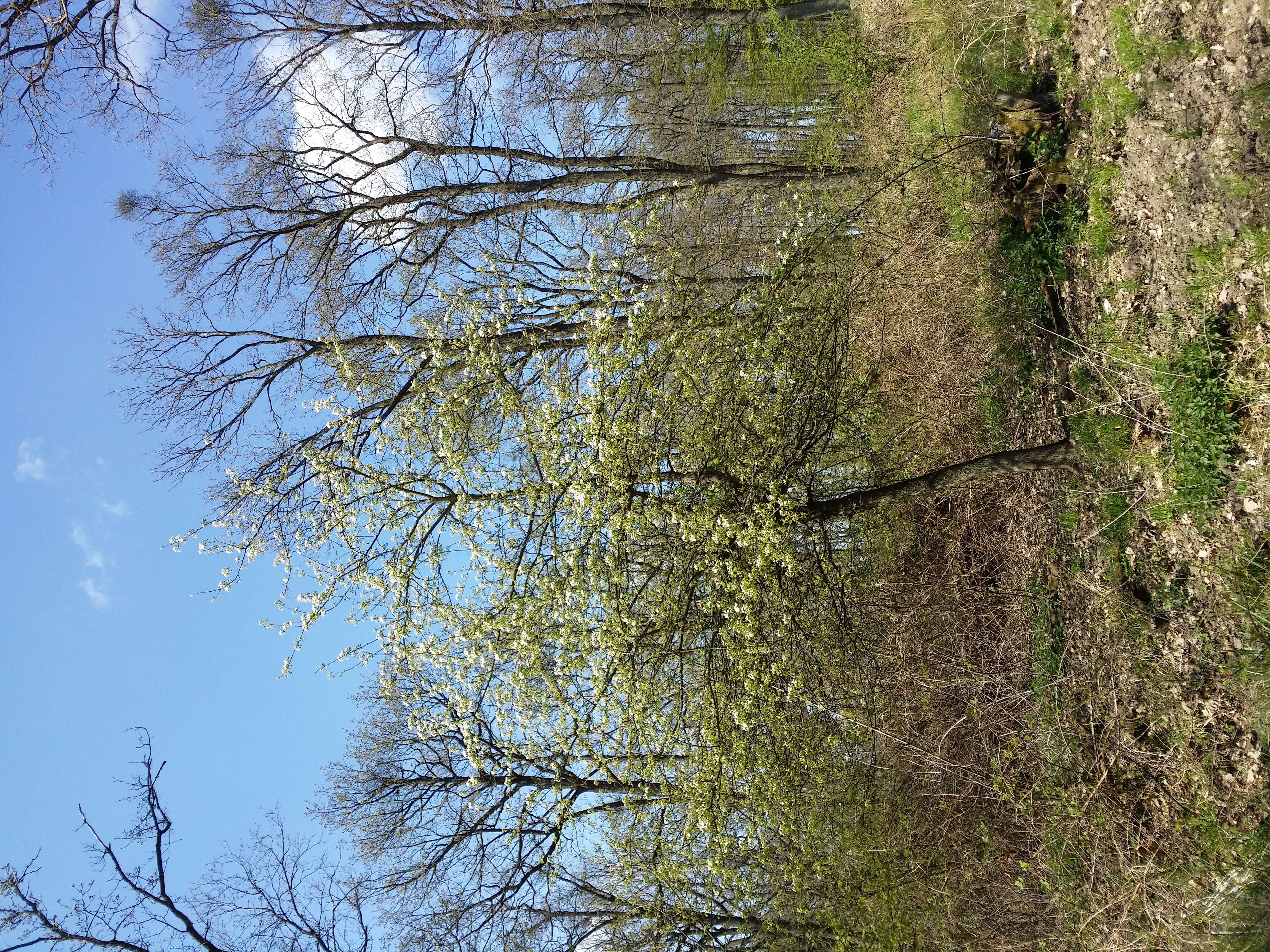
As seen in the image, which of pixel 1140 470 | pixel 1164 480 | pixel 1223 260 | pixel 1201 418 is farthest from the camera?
pixel 1140 470

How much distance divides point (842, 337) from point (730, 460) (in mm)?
3026

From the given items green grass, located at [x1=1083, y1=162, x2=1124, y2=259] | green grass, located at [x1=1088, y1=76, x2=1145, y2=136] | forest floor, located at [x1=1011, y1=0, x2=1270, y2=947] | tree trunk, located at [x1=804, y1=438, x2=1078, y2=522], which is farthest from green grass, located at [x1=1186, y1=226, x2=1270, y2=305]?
tree trunk, located at [x1=804, y1=438, x2=1078, y2=522]

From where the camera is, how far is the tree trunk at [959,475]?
7.03 metres

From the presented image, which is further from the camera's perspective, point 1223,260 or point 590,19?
point 590,19

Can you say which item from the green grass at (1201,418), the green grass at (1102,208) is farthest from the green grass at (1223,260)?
the green grass at (1102,208)

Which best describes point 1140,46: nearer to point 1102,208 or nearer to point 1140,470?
point 1102,208

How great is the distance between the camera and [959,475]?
736 centimetres

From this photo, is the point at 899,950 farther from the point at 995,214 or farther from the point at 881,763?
the point at 995,214

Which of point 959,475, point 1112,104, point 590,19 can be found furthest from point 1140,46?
point 590,19

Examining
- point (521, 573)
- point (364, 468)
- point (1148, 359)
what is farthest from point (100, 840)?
point (1148, 359)

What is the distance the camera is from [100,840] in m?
8.87

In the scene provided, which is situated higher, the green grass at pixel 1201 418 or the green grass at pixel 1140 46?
the green grass at pixel 1140 46

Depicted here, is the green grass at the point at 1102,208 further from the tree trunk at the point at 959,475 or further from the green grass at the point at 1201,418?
the tree trunk at the point at 959,475

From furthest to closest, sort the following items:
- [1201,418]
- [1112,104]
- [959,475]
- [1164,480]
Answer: [959,475] → [1112,104] → [1164,480] → [1201,418]
